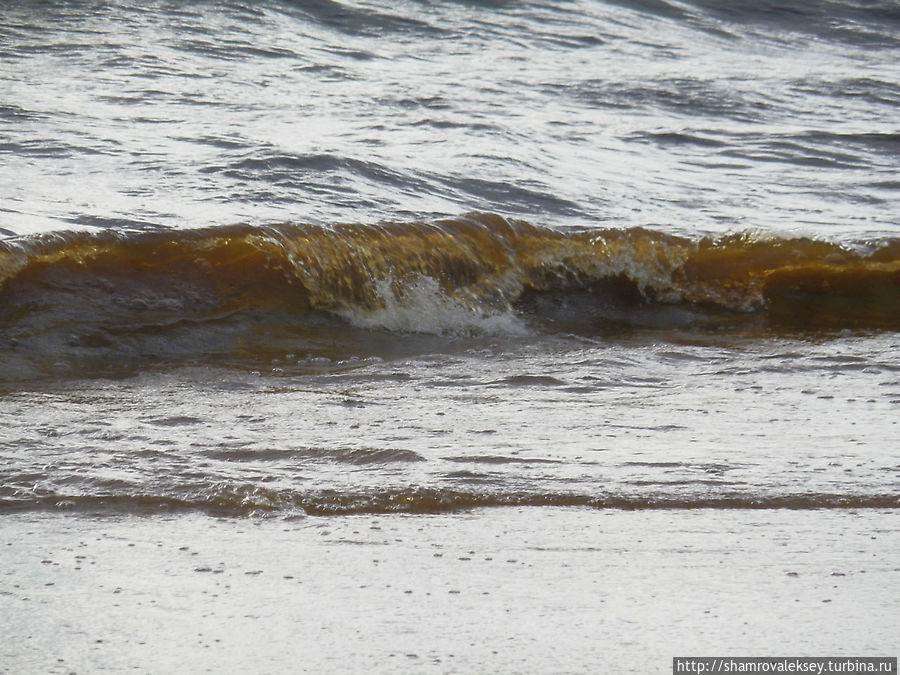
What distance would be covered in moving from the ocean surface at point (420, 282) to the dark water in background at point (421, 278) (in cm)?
2

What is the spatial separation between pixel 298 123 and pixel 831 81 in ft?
20.4

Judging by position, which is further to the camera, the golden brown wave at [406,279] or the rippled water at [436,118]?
the rippled water at [436,118]

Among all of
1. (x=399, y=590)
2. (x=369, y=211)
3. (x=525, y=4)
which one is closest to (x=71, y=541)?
(x=399, y=590)

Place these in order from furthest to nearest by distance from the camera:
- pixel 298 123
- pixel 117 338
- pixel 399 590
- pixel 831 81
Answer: pixel 831 81 < pixel 298 123 < pixel 117 338 < pixel 399 590

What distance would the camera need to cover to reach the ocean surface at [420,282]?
2.93m

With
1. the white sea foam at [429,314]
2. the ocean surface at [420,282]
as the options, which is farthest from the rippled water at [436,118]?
the white sea foam at [429,314]

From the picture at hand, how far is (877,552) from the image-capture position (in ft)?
8.01

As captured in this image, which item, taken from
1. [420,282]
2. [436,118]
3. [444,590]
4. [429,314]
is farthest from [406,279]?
[436,118]

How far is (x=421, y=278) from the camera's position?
16.9ft

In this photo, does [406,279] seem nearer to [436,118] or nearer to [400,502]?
[400,502]

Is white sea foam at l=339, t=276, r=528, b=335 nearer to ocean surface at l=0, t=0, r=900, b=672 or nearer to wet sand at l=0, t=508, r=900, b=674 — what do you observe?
ocean surface at l=0, t=0, r=900, b=672

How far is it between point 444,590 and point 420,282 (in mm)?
3011

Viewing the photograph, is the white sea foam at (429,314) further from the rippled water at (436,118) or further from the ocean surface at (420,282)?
the rippled water at (436,118)

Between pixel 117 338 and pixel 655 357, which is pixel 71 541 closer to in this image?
pixel 117 338
